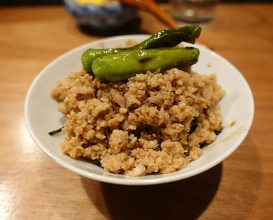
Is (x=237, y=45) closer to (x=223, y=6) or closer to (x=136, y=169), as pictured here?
(x=223, y=6)

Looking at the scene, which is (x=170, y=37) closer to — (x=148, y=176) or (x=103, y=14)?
(x=148, y=176)

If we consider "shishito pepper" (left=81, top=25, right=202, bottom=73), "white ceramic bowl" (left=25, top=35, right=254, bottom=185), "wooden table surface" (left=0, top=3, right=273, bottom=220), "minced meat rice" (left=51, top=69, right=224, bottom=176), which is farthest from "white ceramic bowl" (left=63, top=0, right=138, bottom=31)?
"minced meat rice" (left=51, top=69, right=224, bottom=176)

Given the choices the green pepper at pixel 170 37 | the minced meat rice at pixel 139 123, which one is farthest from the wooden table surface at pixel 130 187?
the green pepper at pixel 170 37

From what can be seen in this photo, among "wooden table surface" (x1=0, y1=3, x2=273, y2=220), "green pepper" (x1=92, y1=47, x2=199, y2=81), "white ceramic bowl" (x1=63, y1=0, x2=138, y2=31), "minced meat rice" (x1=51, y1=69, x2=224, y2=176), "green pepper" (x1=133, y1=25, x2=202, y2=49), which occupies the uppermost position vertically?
"green pepper" (x1=133, y1=25, x2=202, y2=49)

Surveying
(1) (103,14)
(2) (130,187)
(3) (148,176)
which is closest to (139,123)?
(3) (148,176)

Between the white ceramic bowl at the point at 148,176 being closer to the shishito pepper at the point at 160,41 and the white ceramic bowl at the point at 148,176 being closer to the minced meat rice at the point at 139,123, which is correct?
the minced meat rice at the point at 139,123

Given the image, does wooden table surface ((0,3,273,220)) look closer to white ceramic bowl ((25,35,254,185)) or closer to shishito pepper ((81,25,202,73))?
white ceramic bowl ((25,35,254,185))
